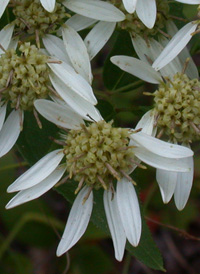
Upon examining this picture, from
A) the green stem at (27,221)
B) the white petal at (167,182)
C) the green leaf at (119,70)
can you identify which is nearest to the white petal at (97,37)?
the green leaf at (119,70)

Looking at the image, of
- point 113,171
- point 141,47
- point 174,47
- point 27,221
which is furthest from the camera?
point 27,221

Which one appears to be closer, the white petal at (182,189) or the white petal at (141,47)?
the white petal at (182,189)

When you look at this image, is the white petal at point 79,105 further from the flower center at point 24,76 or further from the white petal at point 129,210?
the white petal at point 129,210

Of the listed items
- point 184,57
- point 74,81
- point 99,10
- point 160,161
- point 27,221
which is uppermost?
point 99,10

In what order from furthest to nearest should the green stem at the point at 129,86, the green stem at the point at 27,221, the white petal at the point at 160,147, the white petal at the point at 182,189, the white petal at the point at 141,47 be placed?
1. the green stem at the point at 27,221
2. the green stem at the point at 129,86
3. the white petal at the point at 141,47
4. the white petal at the point at 182,189
5. the white petal at the point at 160,147

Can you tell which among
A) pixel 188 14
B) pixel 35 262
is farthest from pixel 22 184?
pixel 35 262

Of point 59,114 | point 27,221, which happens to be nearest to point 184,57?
point 59,114

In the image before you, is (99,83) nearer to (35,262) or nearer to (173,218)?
(173,218)

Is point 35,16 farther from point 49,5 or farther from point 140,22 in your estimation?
point 140,22
